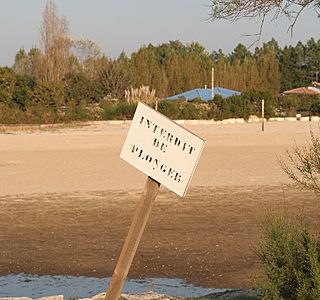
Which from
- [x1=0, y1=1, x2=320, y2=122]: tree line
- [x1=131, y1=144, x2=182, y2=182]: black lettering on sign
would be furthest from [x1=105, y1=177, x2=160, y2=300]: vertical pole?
[x1=0, y1=1, x2=320, y2=122]: tree line

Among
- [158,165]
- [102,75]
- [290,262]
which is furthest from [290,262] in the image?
[102,75]

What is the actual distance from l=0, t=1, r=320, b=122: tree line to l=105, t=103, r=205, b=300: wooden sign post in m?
40.2

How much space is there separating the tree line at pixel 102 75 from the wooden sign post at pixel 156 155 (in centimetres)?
4025

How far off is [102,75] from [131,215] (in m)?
57.4

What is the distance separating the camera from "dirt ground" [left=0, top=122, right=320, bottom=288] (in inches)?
452

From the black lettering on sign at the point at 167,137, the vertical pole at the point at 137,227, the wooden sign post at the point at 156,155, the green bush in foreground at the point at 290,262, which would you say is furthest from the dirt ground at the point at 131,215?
the black lettering on sign at the point at 167,137

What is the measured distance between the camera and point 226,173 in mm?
24156

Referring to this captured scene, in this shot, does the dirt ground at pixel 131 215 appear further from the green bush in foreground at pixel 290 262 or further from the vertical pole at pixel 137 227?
the vertical pole at pixel 137 227

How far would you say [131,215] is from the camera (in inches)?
639

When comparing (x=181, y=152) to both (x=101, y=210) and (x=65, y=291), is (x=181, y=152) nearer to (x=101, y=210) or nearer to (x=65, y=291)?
(x=65, y=291)

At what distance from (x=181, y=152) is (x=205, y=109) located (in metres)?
57.7

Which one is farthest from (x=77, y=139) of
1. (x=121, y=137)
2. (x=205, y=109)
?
(x=205, y=109)

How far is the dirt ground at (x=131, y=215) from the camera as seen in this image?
11484mm

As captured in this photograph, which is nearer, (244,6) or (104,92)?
(244,6)
